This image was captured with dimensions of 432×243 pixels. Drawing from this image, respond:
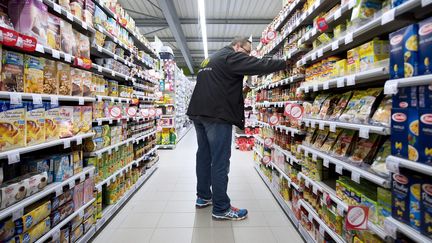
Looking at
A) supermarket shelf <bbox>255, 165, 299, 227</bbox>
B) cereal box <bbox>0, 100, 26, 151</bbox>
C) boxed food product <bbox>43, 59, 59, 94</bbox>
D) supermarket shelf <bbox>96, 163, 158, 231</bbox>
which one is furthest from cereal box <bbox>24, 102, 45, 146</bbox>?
supermarket shelf <bbox>255, 165, 299, 227</bbox>

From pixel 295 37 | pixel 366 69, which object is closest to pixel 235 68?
pixel 295 37

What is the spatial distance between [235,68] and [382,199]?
6.27 ft

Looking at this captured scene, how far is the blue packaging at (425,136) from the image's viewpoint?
1151 mm

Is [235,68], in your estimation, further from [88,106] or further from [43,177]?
[43,177]

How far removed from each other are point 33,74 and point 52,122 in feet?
1.32

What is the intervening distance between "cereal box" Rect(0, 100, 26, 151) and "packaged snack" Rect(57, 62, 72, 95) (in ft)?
1.66

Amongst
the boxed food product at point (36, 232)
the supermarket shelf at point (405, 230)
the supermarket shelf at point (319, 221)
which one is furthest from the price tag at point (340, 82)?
the boxed food product at point (36, 232)

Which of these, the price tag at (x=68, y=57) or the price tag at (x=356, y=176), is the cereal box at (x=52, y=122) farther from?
the price tag at (x=356, y=176)

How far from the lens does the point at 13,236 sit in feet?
5.40

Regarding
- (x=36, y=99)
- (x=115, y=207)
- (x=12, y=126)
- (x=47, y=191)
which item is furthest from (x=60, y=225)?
(x=115, y=207)

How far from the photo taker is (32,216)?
5.83ft

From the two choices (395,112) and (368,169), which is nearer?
(395,112)

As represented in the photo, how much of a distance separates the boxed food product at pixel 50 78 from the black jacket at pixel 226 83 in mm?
1457

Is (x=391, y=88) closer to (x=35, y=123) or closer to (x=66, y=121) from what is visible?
(x=35, y=123)
